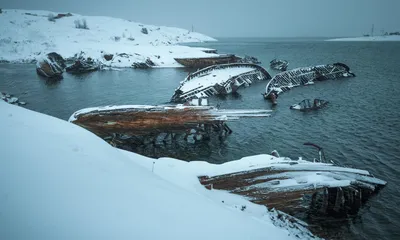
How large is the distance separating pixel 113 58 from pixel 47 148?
73.3 meters

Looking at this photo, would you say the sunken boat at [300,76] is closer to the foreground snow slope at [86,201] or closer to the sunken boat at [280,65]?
the sunken boat at [280,65]

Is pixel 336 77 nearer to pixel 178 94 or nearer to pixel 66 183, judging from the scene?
pixel 178 94

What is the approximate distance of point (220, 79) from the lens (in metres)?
46.2

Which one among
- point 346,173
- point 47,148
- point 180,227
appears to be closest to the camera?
point 180,227

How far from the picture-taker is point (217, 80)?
A: 45.6 meters

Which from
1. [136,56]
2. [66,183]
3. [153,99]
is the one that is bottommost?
[153,99]

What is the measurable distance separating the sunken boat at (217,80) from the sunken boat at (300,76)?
6.78 meters

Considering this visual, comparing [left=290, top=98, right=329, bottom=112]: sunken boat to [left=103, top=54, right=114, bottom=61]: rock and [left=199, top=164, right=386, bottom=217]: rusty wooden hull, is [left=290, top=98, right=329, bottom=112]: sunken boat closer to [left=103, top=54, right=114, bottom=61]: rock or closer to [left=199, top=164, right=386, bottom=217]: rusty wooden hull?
[left=199, top=164, right=386, bottom=217]: rusty wooden hull

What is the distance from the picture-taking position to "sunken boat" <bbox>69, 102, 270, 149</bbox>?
20562mm

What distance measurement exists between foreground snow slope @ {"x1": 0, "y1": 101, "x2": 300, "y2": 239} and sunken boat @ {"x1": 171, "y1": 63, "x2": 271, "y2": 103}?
98.1 feet

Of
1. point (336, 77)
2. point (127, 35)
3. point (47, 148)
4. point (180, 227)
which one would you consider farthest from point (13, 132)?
point (127, 35)

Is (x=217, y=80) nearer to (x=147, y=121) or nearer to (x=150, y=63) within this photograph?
(x=147, y=121)

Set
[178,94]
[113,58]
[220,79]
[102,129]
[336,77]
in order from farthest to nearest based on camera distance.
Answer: [113,58] < [336,77] < [220,79] < [178,94] < [102,129]

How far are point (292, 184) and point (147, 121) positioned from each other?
13.5 meters
